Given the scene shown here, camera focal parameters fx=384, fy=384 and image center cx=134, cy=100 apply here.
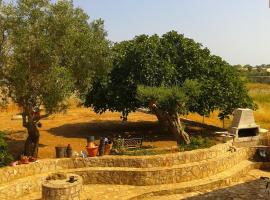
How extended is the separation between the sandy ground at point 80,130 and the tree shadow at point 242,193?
634 centimetres

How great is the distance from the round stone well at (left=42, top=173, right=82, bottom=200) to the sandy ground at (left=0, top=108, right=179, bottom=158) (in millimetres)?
5758

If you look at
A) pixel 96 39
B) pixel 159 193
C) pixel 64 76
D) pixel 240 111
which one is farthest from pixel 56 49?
pixel 240 111

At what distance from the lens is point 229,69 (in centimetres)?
3075

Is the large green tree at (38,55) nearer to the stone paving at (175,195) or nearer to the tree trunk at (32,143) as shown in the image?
the tree trunk at (32,143)

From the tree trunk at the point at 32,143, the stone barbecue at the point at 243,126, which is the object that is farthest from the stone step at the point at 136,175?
the stone barbecue at the point at 243,126

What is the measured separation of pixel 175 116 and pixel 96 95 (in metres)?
7.01

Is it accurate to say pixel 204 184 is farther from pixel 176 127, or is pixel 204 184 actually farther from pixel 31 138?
pixel 31 138

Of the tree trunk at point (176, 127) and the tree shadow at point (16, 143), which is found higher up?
the tree trunk at point (176, 127)

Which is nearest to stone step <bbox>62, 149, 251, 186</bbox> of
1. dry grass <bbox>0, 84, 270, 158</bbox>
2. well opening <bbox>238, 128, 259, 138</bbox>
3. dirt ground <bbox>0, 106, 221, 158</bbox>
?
dirt ground <bbox>0, 106, 221, 158</bbox>

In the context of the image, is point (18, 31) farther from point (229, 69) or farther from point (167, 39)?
point (229, 69)

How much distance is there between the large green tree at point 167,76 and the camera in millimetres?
27672

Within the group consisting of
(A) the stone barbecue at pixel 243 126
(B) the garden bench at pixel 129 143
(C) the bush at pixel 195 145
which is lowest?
(C) the bush at pixel 195 145

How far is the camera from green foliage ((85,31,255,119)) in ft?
90.9

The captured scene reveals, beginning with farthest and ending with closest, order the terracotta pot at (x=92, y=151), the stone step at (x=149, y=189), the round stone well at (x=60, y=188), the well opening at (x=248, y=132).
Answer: the well opening at (x=248, y=132) < the terracotta pot at (x=92, y=151) < the stone step at (x=149, y=189) < the round stone well at (x=60, y=188)
